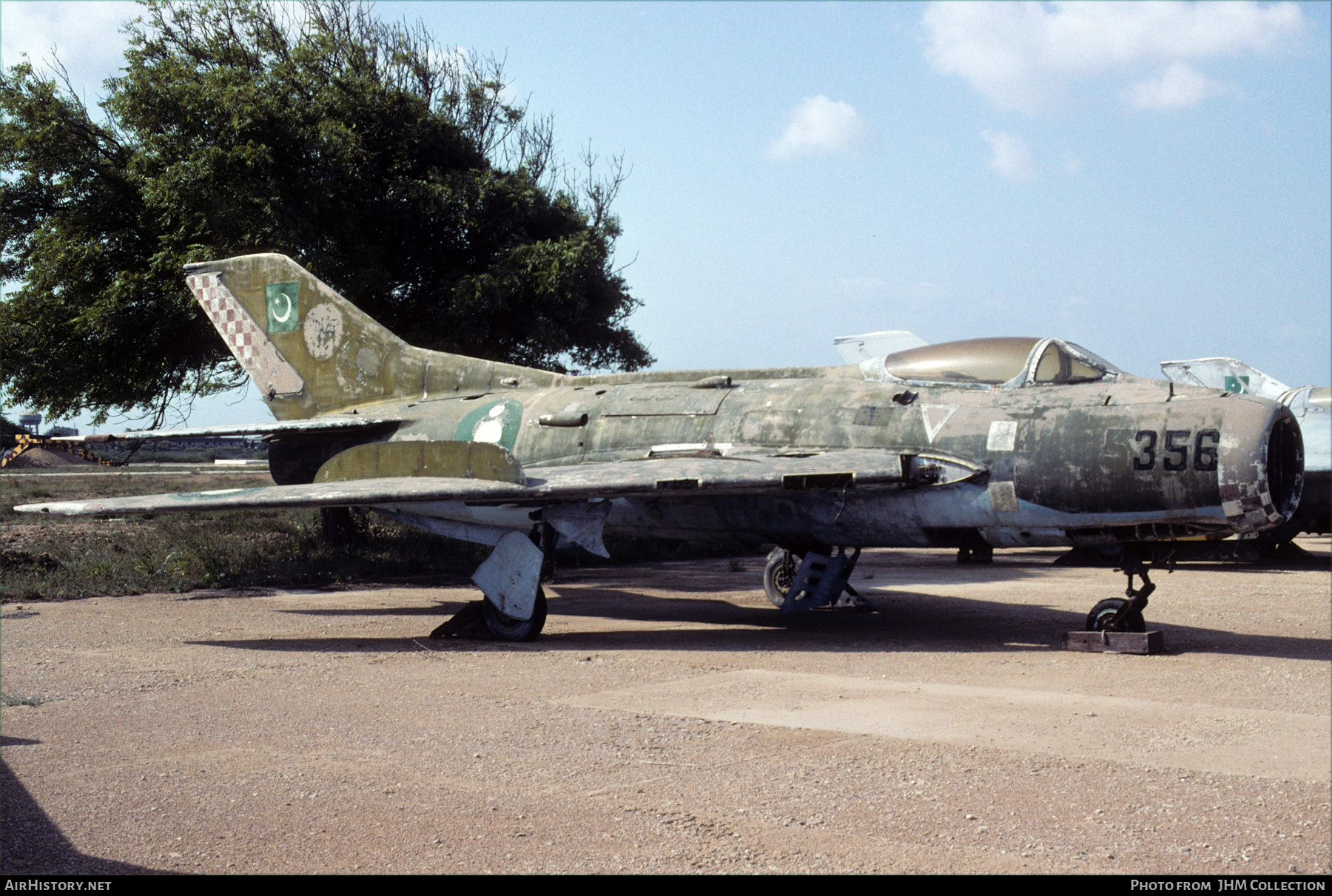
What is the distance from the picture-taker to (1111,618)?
34.5ft

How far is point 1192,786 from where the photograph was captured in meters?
5.57

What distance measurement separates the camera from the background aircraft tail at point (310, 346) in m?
15.3

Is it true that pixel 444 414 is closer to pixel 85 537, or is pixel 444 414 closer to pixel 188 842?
pixel 188 842

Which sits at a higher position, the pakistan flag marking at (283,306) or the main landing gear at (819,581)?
the pakistan flag marking at (283,306)

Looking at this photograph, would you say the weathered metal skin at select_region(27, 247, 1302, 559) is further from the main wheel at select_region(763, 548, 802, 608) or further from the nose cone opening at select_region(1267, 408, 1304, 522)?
the main wheel at select_region(763, 548, 802, 608)

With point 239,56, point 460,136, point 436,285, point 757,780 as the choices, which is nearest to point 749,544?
point 757,780

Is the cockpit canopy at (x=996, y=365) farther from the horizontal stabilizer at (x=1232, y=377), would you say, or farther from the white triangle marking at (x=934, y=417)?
the horizontal stabilizer at (x=1232, y=377)

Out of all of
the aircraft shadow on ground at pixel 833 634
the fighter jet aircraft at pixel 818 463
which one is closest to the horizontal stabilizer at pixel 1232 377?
the aircraft shadow on ground at pixel 833 634

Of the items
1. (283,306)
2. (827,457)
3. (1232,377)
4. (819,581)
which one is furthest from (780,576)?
(1232,377)

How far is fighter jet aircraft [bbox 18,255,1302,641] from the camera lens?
374 inches

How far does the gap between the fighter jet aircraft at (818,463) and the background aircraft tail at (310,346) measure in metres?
0.91

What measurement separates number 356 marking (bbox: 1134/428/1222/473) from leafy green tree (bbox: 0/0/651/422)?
1221cm

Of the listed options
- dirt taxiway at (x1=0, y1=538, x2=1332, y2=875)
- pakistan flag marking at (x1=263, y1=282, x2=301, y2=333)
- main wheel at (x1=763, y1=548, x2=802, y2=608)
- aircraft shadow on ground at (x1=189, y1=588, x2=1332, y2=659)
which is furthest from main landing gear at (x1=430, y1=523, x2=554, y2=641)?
pakistan flag marking at (x1=263, y1=282, x2=301, y2=333)

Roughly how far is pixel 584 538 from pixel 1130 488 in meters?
5.39
